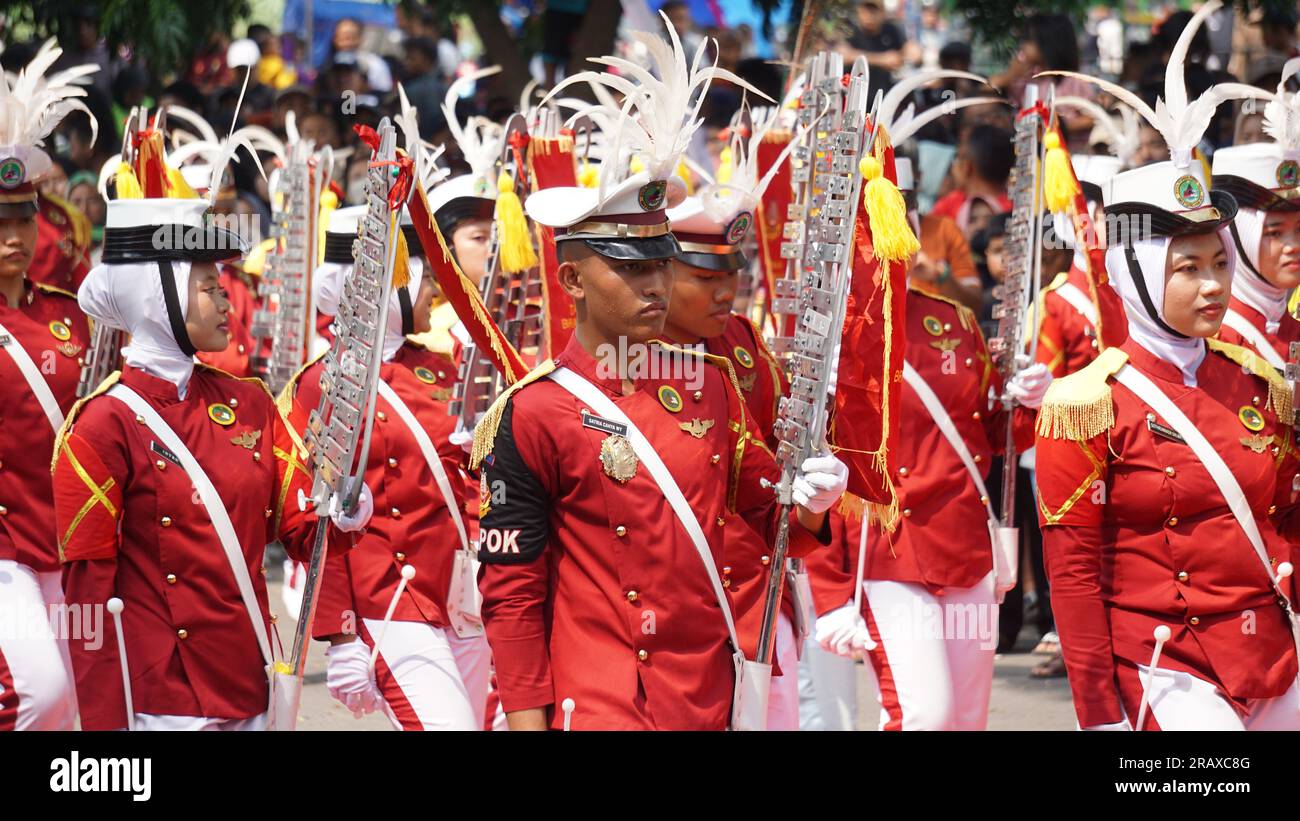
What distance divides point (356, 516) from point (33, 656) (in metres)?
1.49

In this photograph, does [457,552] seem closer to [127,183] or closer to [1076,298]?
[127,183]

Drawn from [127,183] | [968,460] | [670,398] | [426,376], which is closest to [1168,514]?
[670,398]

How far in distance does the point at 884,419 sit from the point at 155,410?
194 centimetres

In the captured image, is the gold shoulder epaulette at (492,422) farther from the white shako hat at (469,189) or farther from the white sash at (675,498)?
the white shako hat at (469,189)

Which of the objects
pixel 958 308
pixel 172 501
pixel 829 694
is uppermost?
pixel 958 308

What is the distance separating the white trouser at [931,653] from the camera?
6586mm

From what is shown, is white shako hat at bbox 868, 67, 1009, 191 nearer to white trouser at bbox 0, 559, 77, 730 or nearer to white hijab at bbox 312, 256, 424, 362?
white hijab at bbox 312, 256, 424, 362

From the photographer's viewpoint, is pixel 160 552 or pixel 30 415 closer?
pixel 160 552

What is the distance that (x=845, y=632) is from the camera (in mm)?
6695

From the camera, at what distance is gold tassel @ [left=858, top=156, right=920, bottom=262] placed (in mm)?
4715

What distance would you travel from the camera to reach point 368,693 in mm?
6320

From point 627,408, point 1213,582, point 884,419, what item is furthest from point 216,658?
point 1213,582

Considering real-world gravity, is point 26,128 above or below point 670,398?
above

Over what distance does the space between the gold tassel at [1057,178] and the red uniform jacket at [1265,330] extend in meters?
0.69
